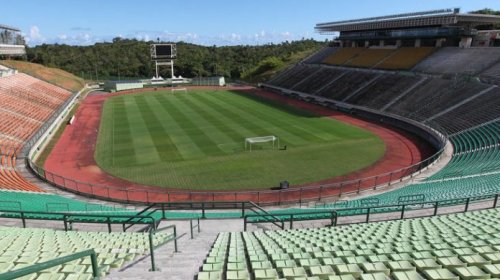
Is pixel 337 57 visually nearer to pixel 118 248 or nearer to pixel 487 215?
pixel 487 215

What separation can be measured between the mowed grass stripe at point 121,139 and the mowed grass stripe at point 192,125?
6.29 meters

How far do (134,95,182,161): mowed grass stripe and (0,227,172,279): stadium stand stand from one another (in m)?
18.9

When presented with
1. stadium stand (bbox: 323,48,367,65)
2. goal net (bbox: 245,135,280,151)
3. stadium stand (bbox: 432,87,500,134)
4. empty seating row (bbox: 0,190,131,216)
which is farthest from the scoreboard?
empty seating row (bbox: 0,190,131,216)

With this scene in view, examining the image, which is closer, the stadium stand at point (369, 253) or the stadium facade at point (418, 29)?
the stadium stand at point (369, 253)

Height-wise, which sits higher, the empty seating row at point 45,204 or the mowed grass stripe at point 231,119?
the mowed grass stripe at point 231,119

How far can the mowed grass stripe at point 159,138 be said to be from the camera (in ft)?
100

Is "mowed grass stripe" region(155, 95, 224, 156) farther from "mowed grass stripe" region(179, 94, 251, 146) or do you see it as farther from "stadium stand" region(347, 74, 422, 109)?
"stadium stand" region(347, 74, 422, 109)

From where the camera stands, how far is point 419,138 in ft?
118

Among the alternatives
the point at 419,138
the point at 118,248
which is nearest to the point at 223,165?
the point at 118,248

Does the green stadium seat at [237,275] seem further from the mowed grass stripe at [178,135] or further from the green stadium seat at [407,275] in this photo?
the mowed grass stripe at [178,135]

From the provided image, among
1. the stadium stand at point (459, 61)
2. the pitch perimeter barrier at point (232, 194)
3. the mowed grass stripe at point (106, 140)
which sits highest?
the stadium stand at point (459, 61)

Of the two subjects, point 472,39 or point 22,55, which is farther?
point 22,55

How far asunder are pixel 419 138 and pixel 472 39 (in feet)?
97.0

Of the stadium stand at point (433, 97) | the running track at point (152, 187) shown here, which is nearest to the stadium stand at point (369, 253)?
the running track at point (152, 187)
